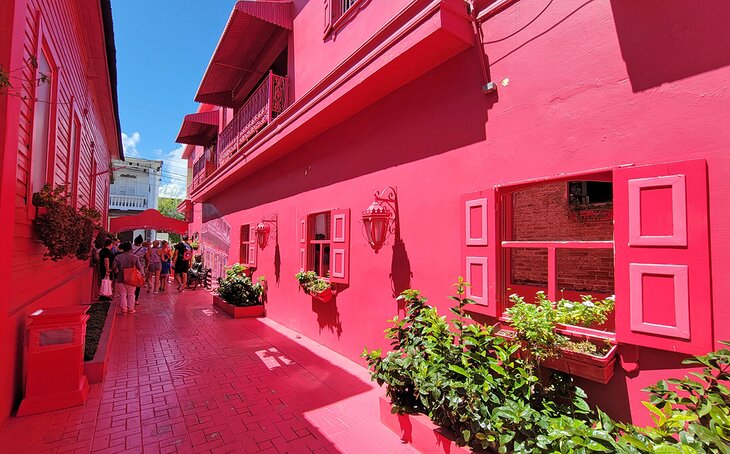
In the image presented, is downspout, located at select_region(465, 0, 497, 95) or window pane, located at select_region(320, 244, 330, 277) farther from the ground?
downspout, located at select_region(465, 0, 497, 95)

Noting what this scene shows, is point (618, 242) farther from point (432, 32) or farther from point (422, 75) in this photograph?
point (422, 75)

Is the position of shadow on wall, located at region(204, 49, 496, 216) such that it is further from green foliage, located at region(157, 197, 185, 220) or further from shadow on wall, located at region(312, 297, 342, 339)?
green foliage, located at region(157, 197, 185, 220)

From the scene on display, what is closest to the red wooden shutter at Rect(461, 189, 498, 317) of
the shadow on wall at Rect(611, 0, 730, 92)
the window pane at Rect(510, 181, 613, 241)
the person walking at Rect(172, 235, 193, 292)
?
the shadow on wall at Rect(611, 0, 730, 92)

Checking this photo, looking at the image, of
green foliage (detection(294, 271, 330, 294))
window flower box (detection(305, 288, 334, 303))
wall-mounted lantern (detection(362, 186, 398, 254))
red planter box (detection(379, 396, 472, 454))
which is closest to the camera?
red planter box (detection(379, 396, 472, 454))

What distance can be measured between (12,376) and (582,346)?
16.3ft

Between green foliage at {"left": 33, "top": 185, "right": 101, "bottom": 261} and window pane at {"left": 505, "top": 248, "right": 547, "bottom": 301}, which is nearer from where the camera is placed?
green foliage at {"left": 33, "top": 185, "right": 101, "bottom": 261}

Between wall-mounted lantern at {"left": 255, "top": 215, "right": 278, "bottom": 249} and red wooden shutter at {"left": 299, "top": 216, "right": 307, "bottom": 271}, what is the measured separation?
1.47 m

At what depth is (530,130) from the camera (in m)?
2.97

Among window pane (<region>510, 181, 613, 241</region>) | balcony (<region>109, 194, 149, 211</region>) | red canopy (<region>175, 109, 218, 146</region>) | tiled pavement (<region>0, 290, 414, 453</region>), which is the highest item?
red canopy (<region>175, 109, 218, 146</region>)

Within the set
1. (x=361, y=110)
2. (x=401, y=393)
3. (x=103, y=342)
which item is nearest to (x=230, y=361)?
(x=103, y=342)

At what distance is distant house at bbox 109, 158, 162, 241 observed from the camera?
90.1ft

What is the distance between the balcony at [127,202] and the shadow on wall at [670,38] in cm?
3235

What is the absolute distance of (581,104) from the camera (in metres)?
2.65

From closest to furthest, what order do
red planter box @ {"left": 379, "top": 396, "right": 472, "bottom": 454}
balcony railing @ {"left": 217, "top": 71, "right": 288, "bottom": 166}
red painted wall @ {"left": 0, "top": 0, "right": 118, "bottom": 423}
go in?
red planter box @ {"left": 379, "top": 396, "right": 472, "bottom": 454} → red painted wall @ {"left": 0, "top": 0, "right": 118, "bottom": 423} → balcony railing @ {"left": 217, "top": 71, "right": 288, "bottom": 166}
